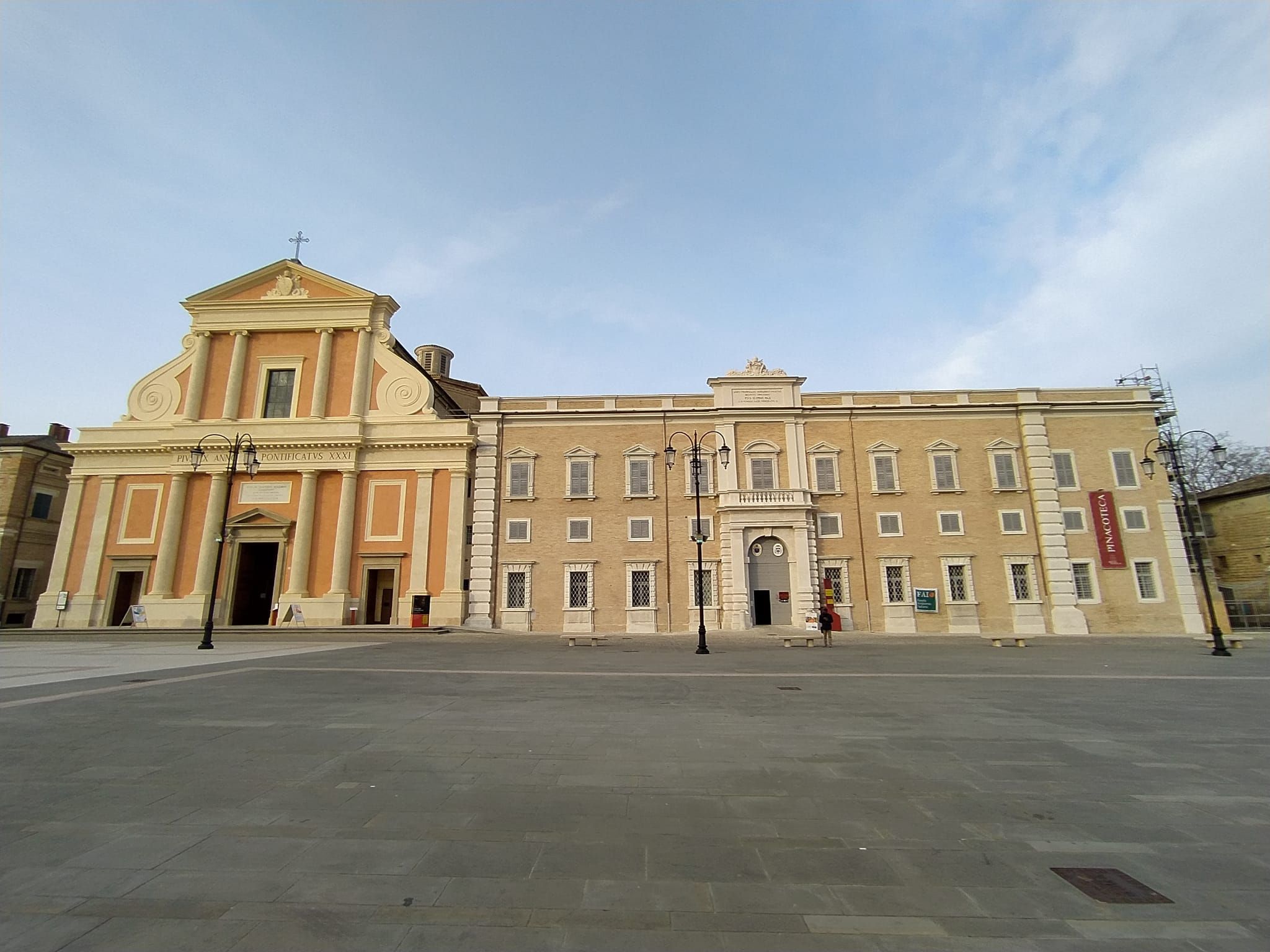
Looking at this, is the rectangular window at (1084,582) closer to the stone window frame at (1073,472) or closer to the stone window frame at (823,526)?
the stone window frame at (1073,472)

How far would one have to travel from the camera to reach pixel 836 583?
1099 inches

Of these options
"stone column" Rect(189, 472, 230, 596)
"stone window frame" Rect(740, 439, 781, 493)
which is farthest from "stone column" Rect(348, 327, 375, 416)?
"stone window frame" Rect(740, 439, 781, 493)

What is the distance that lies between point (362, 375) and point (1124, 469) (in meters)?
40.6

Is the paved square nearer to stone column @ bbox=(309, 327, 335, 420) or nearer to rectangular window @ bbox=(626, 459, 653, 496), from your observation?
rectangular window @ bbox=(626, 459, 653, 496)

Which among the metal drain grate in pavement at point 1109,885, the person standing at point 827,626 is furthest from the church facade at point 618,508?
the metal drain grate in pavement at point 1109,885

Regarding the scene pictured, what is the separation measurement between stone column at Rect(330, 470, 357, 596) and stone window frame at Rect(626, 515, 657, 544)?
14254 millimetres

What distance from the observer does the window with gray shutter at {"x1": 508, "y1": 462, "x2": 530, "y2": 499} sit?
2975 cm

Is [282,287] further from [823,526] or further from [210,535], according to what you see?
[823,526]

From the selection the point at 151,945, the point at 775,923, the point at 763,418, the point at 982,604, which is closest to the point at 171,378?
the point at 763,418

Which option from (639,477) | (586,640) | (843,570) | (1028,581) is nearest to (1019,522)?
(1028,581)

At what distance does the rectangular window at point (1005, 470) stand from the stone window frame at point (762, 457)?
35.8 feet

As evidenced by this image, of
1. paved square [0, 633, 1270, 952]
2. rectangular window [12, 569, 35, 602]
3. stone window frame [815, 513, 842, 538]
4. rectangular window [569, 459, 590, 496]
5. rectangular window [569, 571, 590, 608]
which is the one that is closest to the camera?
paved square [0, 633, 1270, 952]

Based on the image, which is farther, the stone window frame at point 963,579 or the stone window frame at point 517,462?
the stone window frame at point 517,462

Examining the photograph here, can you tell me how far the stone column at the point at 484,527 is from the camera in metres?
28.1
